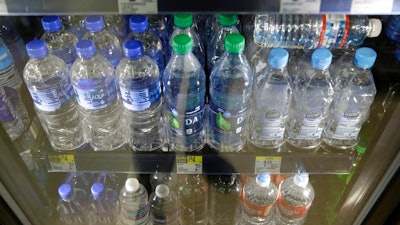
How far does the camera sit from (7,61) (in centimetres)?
134

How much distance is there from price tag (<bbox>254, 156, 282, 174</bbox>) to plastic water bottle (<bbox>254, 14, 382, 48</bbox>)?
34 centimetres

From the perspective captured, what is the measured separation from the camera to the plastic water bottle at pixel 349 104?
1.25m

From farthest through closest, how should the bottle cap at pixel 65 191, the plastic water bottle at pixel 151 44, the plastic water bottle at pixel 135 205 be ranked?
1. the plastic water bottle at pixel 135 205
2. the bottle cap at pixel 65 191
3. the plastic water bottle at pixel 151 44

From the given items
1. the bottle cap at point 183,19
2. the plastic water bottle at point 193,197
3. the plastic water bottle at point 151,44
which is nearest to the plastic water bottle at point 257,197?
the plastic water bottle at point 193,197

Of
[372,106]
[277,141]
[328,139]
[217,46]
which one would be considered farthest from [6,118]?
[372,106]

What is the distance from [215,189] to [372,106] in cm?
67

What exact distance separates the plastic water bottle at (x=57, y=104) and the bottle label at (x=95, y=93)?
0.25 feet

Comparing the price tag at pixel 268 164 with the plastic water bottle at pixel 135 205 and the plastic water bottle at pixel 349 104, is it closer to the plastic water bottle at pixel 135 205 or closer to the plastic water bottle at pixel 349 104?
the plastic water bottle at pixel 349 104

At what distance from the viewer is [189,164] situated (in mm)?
1258

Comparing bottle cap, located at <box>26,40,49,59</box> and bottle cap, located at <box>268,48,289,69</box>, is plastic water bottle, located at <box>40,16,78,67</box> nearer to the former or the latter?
bottle cap, located at <box>26,40,49,59</box>

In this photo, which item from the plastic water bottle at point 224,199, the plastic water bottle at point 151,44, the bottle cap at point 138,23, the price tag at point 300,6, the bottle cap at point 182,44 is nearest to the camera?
the price tag at point 300,6

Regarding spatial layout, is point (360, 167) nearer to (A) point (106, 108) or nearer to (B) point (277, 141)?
(B) point (277, 141)

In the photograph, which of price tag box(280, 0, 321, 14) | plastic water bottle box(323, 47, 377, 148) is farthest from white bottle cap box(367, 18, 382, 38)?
price tag box(280, 0, 321, 14)

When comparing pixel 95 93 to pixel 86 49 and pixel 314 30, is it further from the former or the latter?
pixel 314 30
